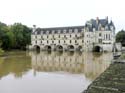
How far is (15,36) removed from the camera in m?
59.1

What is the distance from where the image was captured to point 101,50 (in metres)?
51.2

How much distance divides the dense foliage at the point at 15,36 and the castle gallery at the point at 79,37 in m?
2.72

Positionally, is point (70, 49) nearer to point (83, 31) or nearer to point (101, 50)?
point (83, 31)

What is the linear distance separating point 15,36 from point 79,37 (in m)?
16.0

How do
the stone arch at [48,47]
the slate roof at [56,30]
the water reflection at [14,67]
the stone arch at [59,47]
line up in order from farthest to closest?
the stone arch at [48,47]
the stone arch at [59,47]
the slate roof at [56,30]
the water reflection at [14,67]

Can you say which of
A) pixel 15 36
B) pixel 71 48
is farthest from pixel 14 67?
pixel 15 36

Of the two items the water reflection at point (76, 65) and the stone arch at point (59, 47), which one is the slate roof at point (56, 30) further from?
the water reflection at point (76, 65)

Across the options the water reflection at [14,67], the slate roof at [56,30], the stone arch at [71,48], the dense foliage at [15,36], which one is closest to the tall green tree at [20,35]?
the dense foliage at [15,36]

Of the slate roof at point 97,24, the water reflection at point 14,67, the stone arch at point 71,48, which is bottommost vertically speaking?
the water reflection at point 14,67

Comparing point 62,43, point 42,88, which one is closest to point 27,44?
point 62,43

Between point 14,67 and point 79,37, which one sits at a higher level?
point 79,37

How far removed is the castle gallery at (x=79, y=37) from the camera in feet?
176

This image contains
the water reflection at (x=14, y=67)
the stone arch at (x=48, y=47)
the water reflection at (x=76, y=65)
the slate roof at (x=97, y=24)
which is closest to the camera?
the water reflection at (x=14, y=67)

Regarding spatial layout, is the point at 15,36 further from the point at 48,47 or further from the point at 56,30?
the point at 56,30
